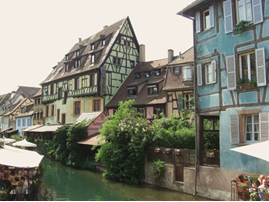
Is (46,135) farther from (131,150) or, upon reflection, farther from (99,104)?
(131,150)

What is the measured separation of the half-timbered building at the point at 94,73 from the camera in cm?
2839

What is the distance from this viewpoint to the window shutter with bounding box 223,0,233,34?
1123 centimetres

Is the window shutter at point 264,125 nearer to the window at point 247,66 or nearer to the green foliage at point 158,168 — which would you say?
the window at point 247,66

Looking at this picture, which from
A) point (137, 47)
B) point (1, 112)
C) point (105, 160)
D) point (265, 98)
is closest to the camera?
point (265, 98)

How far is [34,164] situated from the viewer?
984 cm

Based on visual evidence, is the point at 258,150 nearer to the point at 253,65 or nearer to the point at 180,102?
the point at 253,65

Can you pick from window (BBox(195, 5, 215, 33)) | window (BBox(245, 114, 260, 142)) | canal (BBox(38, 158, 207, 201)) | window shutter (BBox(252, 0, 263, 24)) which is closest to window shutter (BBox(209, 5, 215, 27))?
window (BBox(195, 5, 215, 33))

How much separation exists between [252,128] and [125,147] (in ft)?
25.6

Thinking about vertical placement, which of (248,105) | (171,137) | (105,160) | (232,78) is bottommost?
(105,160)

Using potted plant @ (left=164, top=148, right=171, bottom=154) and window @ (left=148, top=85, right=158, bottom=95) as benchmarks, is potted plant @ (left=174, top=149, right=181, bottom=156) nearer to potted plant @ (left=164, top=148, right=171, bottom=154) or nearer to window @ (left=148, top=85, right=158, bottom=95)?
potted plant @ (left=164, top=148, right=171, bottom=154)

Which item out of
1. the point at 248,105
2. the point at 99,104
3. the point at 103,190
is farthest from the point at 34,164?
the point at 99,104

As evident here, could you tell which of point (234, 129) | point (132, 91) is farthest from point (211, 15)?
point (132, 91)

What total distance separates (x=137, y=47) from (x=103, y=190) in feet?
68.7

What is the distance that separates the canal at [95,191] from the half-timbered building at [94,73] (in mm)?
11464
